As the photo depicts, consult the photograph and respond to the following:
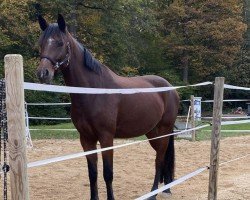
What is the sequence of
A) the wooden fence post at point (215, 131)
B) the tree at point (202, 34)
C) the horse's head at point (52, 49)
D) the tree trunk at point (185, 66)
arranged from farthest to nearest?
the tree trunk at point (185, 66) < the tree at point (202, 34) < the wooden fence post at point (215, 131) < the horse's head at point (52, 49)

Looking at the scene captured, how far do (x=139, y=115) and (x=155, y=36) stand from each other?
80.0ft

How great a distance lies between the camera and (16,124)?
7.62 ft

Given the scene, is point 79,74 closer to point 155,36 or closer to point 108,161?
point 108,161

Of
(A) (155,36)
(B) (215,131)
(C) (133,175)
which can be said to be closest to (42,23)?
(B) (215,131)

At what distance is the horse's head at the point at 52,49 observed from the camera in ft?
14.5

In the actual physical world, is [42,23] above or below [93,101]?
above

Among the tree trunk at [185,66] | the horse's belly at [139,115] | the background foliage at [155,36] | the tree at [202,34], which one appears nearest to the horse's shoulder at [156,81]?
the horse's belly at [139,115]

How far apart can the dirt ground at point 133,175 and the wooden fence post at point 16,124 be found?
352cm

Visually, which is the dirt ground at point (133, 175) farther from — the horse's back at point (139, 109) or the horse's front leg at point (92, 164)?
the horse's back at point (139, 109)

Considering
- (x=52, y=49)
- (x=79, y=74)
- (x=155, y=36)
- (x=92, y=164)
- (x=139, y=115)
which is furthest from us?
(x=155, y=36)

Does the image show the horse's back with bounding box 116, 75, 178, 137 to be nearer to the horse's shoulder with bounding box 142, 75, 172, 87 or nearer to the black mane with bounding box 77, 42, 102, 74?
the horse's shoulder with bounding box 142, 75, 172, 87

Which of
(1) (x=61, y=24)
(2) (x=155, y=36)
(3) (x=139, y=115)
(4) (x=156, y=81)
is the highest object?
(2) (x=155, y=36)

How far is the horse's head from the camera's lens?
441 centimetres

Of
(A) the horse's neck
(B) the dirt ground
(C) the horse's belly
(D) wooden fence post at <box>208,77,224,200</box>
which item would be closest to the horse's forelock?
(A) the horse's neck
